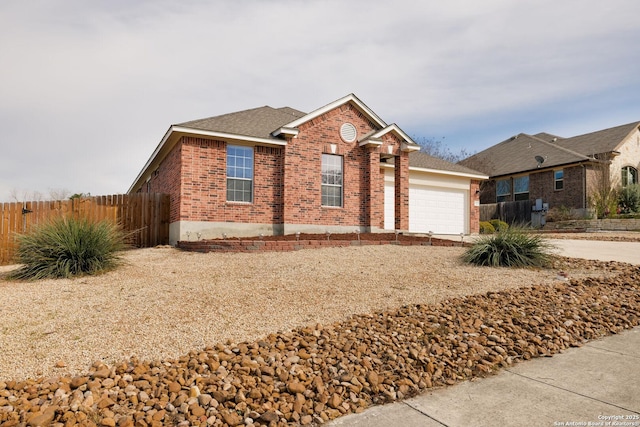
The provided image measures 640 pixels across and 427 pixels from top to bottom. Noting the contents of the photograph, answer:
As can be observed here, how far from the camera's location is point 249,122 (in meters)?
14.8

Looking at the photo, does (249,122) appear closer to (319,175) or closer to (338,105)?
(319,175)

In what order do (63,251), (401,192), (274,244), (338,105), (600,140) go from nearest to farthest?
(63,251) → (274,244) → (338,105) → (401,192) → (600,140)

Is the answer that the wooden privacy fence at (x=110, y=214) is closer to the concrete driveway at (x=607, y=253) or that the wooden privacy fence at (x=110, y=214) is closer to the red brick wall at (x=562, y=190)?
the concrete driveway at (x=607, y=253)

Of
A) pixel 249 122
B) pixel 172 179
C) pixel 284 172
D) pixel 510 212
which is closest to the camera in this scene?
pixel 172 179

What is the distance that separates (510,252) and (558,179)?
71.7 ft

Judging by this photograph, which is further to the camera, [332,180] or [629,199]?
[629,199]

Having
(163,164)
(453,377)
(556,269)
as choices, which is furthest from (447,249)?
(163,164)

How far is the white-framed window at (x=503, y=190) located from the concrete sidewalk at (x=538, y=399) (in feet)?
91.5

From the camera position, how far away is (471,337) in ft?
14.2

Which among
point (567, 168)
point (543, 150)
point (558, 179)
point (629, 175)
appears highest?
point (543, 150)

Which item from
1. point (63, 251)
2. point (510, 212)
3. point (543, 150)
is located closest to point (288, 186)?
point (63, 251)

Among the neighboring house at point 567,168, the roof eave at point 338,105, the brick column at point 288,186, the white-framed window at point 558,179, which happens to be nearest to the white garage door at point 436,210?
the roof eave at point 338,105

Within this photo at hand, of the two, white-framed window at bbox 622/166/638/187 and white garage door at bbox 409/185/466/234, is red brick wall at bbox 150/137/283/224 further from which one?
white-framed window at bbox 622/166/638/187

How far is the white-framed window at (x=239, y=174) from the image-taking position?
13.5m
